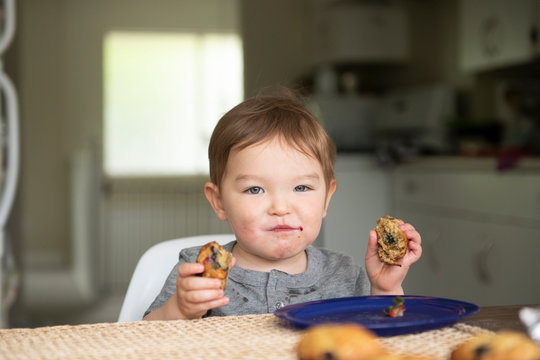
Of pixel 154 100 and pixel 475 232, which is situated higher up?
pixel 154 100

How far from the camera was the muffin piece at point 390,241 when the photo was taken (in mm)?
817

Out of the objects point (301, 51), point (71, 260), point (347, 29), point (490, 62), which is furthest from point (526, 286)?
point (71, 260)

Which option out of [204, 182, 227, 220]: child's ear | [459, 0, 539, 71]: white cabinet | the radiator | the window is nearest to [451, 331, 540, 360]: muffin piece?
[204, 182, 227, 220]: child's ear

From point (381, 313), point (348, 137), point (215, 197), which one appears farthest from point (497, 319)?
point (348, 137)

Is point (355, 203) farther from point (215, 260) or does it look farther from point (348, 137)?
point (215, 260)

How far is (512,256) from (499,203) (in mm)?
202

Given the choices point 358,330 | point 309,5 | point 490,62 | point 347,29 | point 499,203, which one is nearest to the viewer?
point 358,330

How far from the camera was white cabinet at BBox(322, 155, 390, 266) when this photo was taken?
10.3 ft

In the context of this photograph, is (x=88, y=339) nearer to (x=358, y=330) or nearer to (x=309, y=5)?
(x=358, y=330)

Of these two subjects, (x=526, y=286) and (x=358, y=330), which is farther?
(x=526, y=286)

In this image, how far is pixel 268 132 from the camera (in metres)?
0.94

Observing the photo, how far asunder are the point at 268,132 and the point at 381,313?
0.36m

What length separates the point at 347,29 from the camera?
→ 13.7ft

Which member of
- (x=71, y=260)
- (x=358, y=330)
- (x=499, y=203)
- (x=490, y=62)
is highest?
(x=490, y=62)
